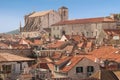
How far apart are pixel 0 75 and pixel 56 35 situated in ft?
328

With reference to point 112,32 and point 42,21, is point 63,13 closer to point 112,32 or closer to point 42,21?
point 42,21

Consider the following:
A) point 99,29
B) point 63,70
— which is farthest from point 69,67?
point 99,29

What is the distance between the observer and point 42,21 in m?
154

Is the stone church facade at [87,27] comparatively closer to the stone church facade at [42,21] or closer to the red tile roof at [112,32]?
the red tile roof at [112,32]

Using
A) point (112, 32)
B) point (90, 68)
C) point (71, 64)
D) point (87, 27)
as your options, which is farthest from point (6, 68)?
point (87, 27)

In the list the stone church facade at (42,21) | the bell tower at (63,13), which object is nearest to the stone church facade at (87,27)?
the stone church facade at (42,21)

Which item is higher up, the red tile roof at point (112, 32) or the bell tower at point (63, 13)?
the bell tower at point (63, 13)

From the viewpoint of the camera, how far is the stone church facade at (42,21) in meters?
153

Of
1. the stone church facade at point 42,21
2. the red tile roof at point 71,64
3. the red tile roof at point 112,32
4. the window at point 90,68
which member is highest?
the stone church facade at point 42,21

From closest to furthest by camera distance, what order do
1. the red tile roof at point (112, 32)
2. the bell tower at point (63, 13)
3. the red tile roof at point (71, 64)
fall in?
the red tile roof at point (71, 64) < the red tile roof at point (112, 32) < the bell tower at point (63, 13)

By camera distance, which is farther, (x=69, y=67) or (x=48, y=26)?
(x=48, y=26)

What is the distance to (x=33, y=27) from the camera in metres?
157

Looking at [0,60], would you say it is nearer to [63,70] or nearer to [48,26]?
[63,70]

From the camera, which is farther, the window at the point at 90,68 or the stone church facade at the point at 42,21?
the stone church facade at the point at 42,21
